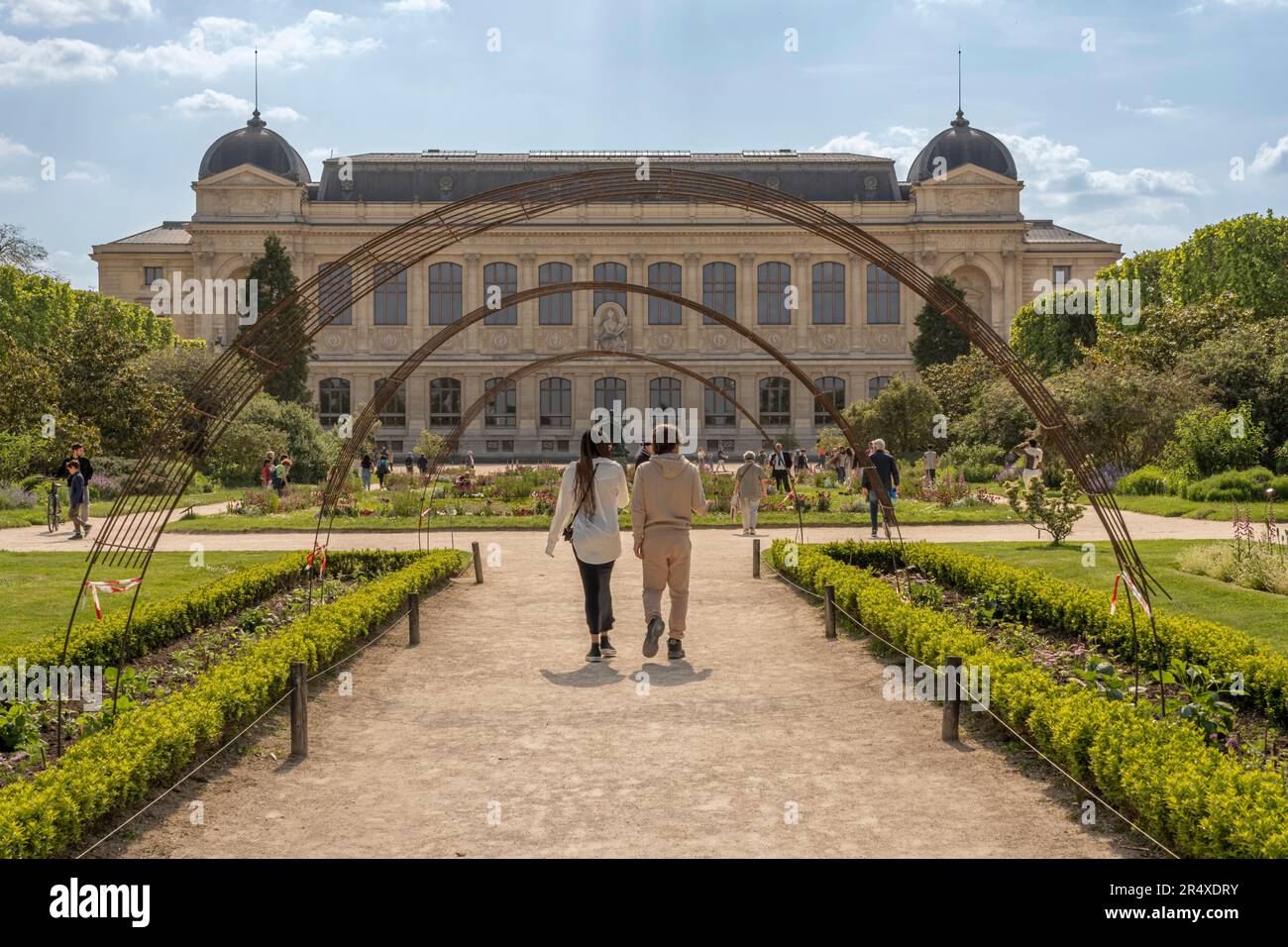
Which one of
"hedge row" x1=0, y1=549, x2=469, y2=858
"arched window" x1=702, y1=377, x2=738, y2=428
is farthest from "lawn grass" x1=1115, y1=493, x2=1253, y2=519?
"arched window" x1=702, y1=377, x2=738, y2=428

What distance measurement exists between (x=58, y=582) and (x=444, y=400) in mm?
53517

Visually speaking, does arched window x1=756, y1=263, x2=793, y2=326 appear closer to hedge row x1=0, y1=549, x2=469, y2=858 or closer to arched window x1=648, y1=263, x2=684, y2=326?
arched window x1=648, y1=263, x2=684, y2=326

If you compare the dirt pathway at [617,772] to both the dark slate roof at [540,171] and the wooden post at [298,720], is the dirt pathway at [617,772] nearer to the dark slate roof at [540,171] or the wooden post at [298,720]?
the wooden post at [298,720]

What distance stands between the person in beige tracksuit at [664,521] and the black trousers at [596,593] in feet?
1.14

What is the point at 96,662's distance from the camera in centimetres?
992

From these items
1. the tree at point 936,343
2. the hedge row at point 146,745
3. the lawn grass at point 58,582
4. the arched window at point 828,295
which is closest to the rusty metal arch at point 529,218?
the lawn grass at point 58,582

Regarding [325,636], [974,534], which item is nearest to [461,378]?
[974,534]

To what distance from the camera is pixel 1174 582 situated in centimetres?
1425

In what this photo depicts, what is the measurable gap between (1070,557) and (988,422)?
23703 millimetres

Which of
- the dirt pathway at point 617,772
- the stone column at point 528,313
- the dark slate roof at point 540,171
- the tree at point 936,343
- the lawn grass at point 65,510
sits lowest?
the dirt pathway at point 617,772

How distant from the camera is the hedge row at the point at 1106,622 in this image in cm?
843

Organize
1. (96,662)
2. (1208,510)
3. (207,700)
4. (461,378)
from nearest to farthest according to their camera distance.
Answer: (207,700) < (96,662) < (1208,510) < (461,378)

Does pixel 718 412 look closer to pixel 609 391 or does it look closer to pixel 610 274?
pixel 609 391

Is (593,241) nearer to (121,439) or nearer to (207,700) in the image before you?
(121,439)
